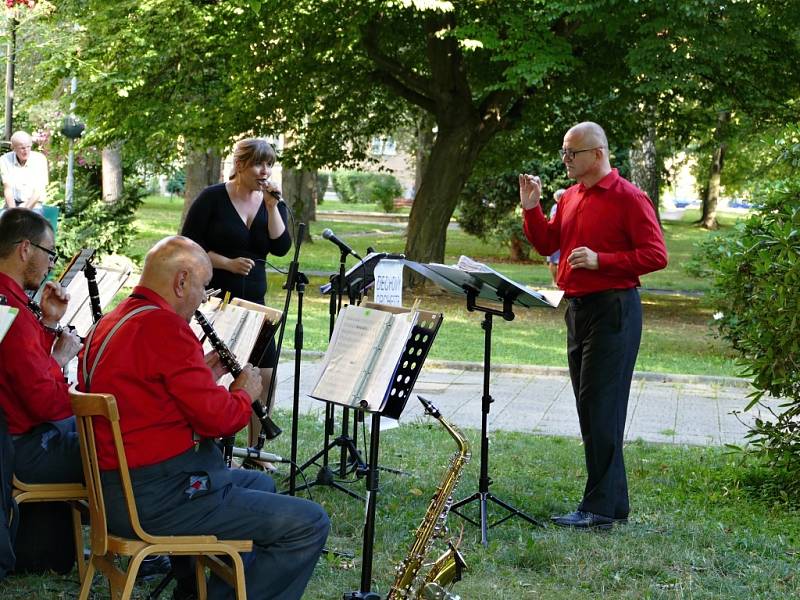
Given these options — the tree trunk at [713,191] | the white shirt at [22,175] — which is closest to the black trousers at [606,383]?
the white shirt at [22,175]

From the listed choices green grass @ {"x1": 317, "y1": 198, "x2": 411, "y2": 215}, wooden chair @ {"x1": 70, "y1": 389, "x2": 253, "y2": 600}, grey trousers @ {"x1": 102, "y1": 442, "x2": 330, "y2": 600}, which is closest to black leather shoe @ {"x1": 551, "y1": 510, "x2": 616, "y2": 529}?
grey trousers @ {"x1": 102, "y1": 442, "x2": 330, "y2": 600}

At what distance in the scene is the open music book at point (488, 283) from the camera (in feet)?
18.4

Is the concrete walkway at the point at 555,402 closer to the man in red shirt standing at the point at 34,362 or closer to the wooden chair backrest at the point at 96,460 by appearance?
the man in red shirt standing at the point at 34,362

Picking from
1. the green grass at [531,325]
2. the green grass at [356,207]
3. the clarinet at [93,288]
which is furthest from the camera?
the green grass at [356,207]

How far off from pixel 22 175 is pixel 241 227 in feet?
28.4

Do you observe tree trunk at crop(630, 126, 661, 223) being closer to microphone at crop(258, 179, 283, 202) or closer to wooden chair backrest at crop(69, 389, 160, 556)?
microphone at crop(258, 179, 283, 202)

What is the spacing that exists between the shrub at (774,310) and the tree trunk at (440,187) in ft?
38.6

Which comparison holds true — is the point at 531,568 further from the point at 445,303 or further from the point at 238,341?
the point at 445,303

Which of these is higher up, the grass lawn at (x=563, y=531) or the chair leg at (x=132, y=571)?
the chair leg at (x=132, y=571)

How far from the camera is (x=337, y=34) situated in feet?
57.7

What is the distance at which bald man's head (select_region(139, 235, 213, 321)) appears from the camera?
164 inches

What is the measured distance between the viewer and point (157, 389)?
13.2 feet

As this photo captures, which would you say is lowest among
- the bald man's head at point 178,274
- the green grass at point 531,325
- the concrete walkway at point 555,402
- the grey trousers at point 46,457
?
the green grass at point 531,325

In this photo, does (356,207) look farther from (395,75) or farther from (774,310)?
(774,310)
